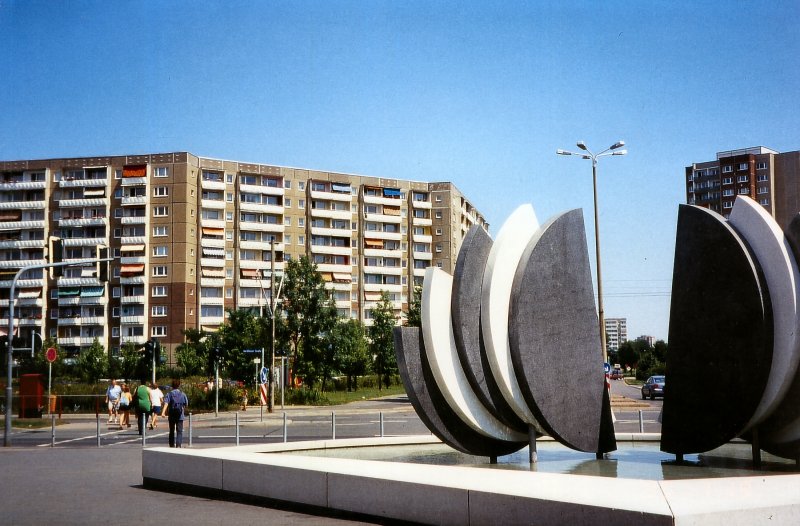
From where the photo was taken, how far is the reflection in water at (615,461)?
496 inches

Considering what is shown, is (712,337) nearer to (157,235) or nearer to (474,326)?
(474,326)

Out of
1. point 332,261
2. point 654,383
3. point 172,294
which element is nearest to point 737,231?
point 654,383

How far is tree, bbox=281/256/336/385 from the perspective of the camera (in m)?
52.7

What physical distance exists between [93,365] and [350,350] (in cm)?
3143

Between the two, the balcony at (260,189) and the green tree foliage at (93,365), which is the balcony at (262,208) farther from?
the green tree foliage at (93,365)

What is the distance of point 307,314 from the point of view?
52844 millimetres

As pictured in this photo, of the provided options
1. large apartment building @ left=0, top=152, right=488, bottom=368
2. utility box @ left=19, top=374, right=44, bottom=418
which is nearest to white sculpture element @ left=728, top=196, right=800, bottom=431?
utility box @ left=19, top=374, right=44, bottom=418

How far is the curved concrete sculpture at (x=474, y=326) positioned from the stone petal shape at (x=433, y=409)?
560 mm

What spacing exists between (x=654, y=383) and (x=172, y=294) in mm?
57191

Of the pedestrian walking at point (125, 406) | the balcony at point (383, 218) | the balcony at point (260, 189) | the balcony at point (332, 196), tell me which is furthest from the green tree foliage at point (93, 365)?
the pedestrian walking at point (125, 406)

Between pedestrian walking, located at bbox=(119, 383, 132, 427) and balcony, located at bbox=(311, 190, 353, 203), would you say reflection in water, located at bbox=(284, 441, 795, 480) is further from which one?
balcony, located at bbox=(311, 190, 353, 203)

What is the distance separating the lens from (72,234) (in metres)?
95.4

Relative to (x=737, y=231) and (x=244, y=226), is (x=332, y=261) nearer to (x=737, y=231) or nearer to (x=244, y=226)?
(x=244, y=226)

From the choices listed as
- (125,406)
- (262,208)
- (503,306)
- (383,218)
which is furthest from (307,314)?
(383,218)
